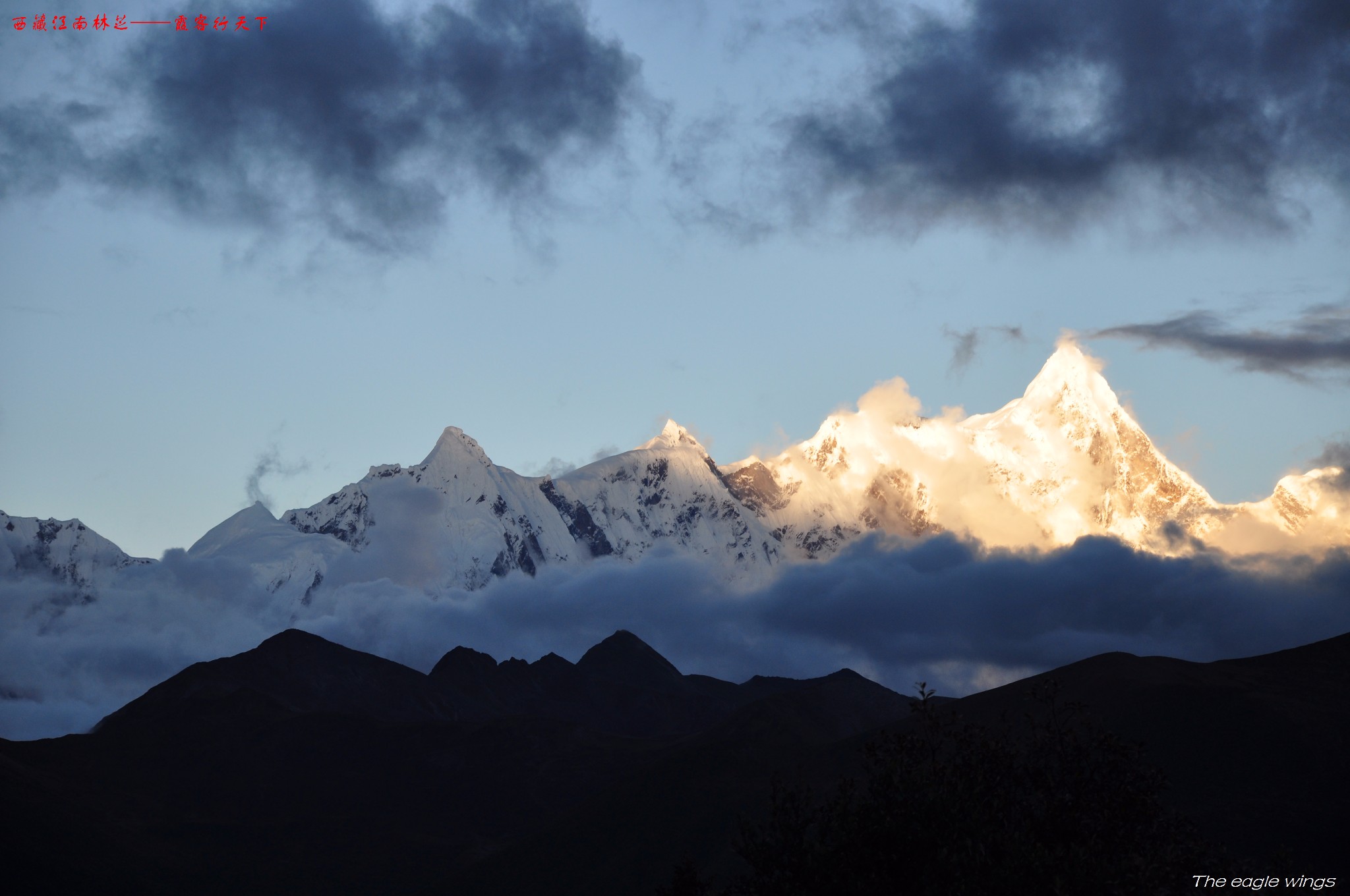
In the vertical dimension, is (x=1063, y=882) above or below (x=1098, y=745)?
below

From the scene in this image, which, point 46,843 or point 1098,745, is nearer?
point 1098,745

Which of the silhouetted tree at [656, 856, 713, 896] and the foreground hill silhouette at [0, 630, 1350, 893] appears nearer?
the silhouetted tree at [656, 856, 713, 896]

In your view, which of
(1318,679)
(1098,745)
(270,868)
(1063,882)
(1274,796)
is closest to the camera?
(1063,882)

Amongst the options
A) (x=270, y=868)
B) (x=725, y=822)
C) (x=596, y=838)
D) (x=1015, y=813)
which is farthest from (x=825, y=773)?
(x=1015, y=813)

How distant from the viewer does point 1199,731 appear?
127m

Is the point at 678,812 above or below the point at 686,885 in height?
above

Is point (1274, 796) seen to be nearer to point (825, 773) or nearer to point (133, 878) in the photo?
point (825, 773)

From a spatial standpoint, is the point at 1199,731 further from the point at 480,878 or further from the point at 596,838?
the point at 480,878

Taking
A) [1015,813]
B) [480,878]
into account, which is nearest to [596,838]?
[480,878]

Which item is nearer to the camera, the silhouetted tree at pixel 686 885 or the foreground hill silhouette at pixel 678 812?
the silhouetted tree at pixel 686 885

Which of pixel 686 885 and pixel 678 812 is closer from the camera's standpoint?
pixel 686 885

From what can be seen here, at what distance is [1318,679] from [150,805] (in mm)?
158023

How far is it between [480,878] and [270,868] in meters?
30.4

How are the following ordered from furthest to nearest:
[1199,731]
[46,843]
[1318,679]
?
[46,843] → [1318,679] → [1199,731]
